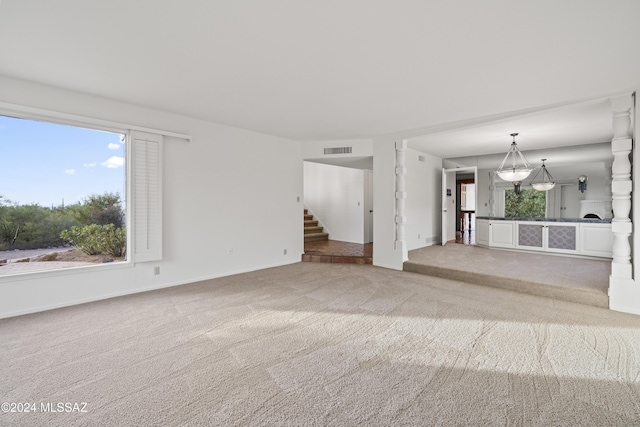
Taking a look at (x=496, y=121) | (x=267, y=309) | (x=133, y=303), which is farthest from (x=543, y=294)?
(x=133, y=303)

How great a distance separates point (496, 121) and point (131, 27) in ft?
15.0

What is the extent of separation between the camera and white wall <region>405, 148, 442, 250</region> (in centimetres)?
674

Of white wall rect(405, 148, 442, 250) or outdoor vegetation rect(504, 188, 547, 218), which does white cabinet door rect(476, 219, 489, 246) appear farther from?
outdoor vegetation rect(504, 188, 547, 218)

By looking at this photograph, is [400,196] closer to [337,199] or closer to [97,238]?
[337,199]

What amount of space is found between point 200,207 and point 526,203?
910 cm

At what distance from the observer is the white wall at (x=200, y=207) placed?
3.31m

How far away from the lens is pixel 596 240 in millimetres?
5715

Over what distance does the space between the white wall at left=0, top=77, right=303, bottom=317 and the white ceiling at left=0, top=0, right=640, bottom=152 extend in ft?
1.14

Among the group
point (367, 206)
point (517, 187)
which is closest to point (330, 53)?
point (367, 206)

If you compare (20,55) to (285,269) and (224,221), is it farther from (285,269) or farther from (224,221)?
(285,269)

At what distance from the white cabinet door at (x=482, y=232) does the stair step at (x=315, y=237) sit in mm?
4132

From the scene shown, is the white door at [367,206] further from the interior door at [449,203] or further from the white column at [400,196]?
the white column at [400,196]

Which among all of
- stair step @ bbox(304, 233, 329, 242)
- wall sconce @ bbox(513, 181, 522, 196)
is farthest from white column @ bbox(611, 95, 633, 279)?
stair step @ bbox(304, 233, 329, 242)

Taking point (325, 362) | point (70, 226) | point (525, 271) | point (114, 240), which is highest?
point (70, 226)
